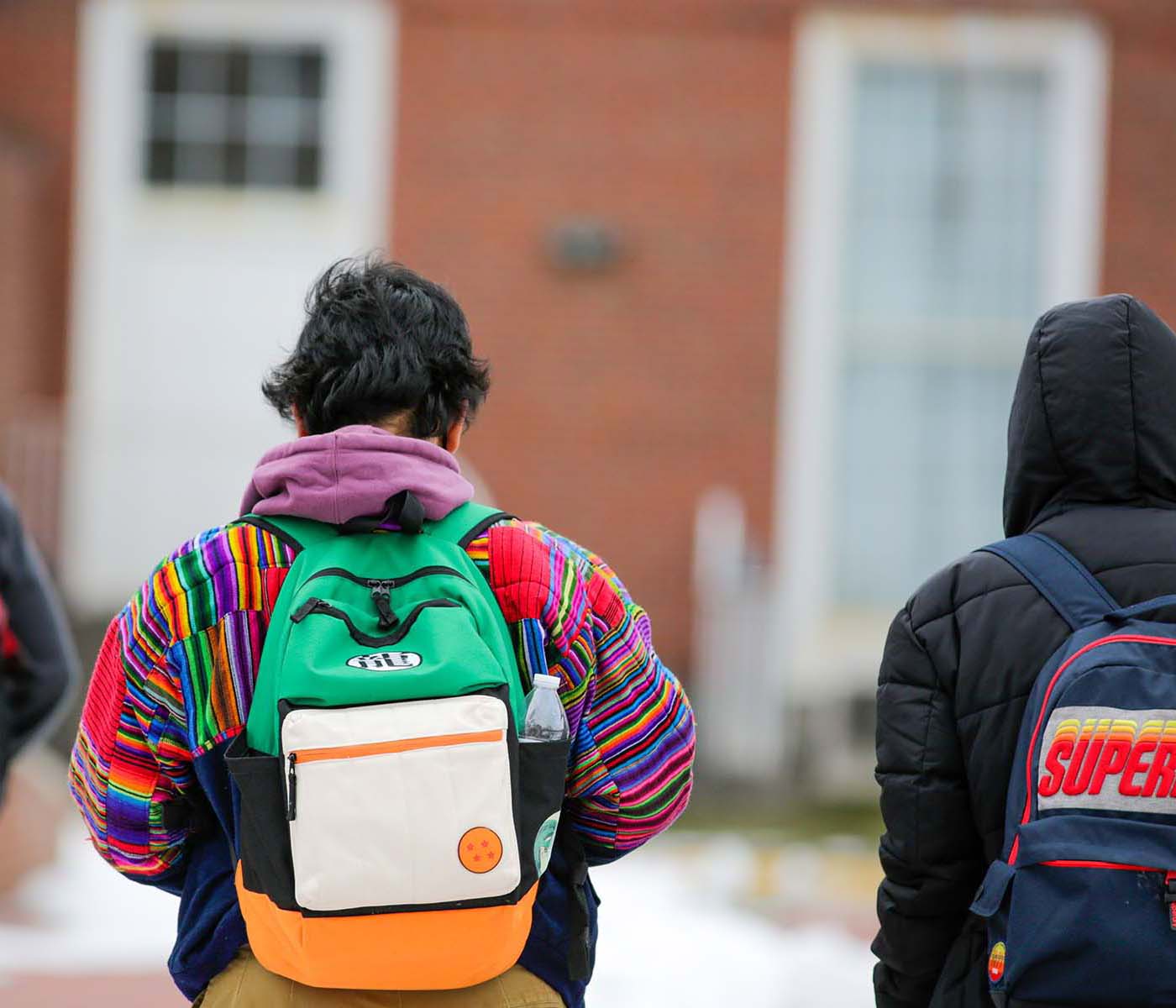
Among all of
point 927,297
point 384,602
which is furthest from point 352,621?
point 927,297

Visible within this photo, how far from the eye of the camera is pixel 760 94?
1038 centimetres

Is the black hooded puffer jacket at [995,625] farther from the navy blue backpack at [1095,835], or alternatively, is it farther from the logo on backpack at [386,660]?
the logo on backpack at [386,660]

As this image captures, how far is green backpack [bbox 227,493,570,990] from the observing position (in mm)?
2020

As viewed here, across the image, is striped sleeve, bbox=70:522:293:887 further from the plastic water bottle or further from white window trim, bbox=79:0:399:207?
white window trim, bbox=79:0:399:207

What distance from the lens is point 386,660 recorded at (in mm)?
2076

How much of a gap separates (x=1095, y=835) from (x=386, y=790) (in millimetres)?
948

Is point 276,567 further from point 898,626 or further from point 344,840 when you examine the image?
point 898,626

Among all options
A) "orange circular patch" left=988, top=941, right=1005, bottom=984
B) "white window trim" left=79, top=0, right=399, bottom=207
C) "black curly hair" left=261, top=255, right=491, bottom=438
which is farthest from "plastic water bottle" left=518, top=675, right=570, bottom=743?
"white window trim" left=79, top=0, right=399, bottom=207

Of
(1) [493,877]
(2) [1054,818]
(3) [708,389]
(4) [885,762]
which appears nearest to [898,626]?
(4) [885,762]

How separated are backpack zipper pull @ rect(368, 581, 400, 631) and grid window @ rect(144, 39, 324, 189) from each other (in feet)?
28.6

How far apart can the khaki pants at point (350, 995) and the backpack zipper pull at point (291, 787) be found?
291 millimetres

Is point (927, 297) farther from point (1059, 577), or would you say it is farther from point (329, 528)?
point (329, 528)

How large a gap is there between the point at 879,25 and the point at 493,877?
924cm

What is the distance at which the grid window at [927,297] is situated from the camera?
414 inches
